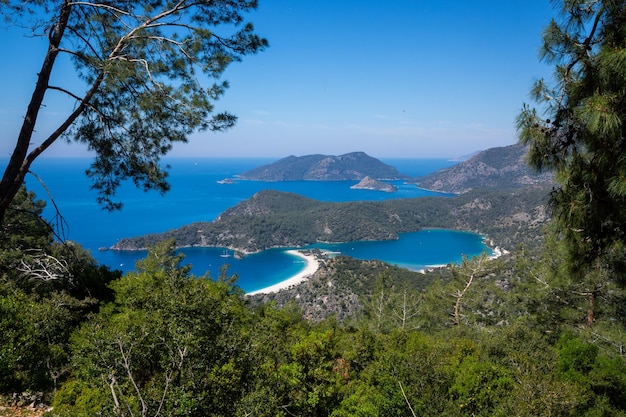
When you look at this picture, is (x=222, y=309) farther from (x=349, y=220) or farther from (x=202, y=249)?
(x=349, y=220)

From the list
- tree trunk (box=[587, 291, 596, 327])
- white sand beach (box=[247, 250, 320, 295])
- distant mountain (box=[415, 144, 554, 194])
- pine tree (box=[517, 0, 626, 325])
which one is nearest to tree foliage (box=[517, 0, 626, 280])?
pine tree (box=[517, 0, 626, 325])

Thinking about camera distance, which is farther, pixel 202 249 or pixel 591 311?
pixel 202 249

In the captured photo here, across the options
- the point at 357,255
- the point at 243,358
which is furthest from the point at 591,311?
the point at 357,255

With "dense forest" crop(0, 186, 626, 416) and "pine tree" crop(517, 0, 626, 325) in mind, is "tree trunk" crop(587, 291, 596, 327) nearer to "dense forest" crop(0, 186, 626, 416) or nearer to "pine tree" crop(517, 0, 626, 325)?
"dense forest" crop(0, 186, 626, 416)

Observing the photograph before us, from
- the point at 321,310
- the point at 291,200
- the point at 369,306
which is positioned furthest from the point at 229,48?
the point at 291,200

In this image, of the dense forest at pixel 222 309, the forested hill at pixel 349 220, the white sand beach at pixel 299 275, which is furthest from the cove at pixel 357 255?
the dense forest at pixel 222 309
